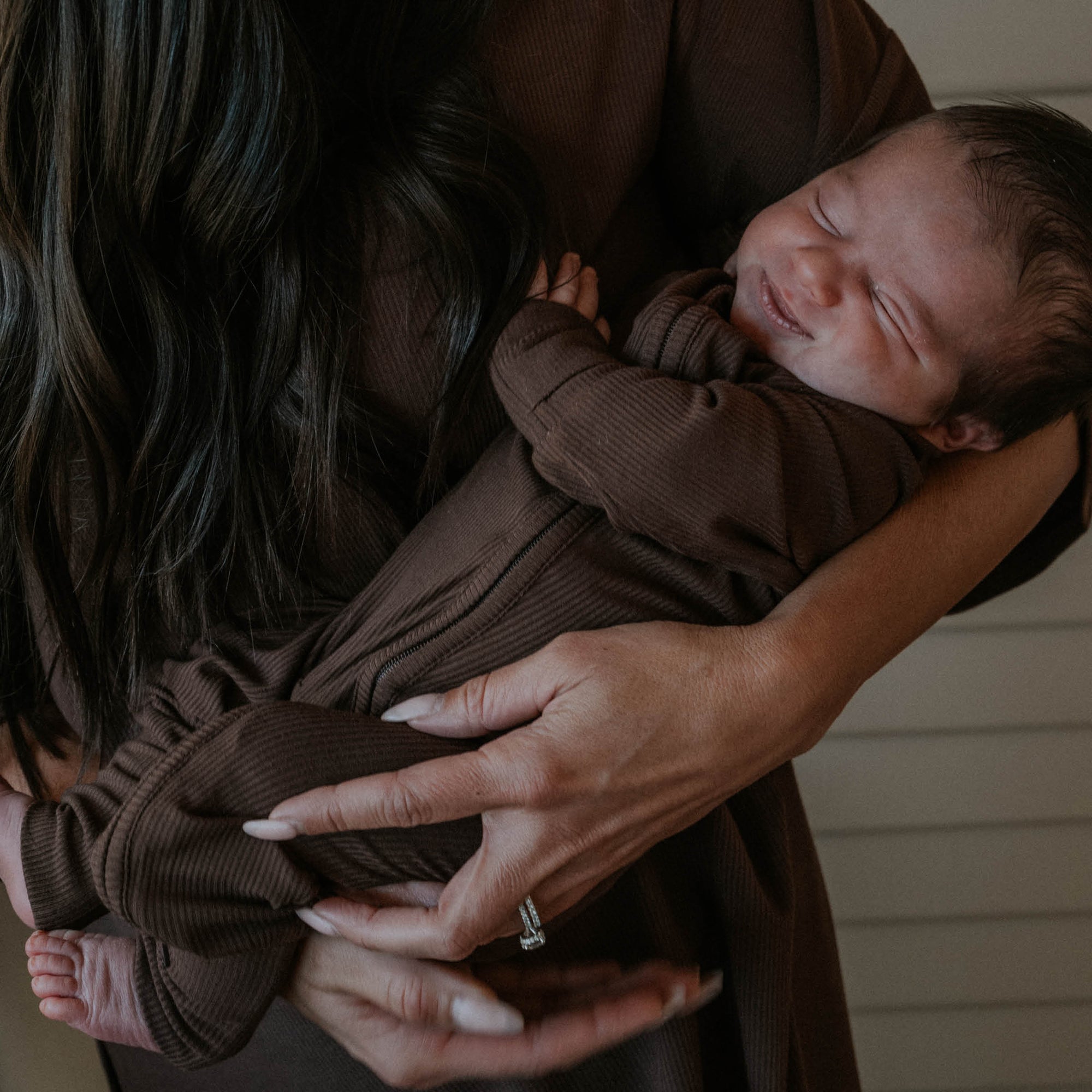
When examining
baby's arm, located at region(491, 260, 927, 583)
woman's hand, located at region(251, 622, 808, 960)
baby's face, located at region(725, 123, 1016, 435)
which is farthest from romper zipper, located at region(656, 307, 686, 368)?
woman's hand, located at region(251, 622, 808, 960)

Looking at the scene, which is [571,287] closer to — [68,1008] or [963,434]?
[963,434]

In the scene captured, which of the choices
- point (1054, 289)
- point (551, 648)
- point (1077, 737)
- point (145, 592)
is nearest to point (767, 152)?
point (1054, 289)

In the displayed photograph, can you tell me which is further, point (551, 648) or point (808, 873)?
point (808, 873)

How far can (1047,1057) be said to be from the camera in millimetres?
1810

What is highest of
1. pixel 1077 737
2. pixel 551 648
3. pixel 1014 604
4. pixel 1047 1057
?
pixel 551 648

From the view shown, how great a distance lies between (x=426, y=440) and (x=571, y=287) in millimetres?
168

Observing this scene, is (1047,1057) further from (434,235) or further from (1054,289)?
(434,235)

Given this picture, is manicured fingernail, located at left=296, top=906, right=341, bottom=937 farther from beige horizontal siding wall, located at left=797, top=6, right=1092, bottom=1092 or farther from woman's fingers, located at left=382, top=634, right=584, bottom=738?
beige horizontal siding wall, located at left=797, top=6, right=1092, bottom=1092

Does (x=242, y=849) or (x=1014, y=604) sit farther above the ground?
(x=242, y=849)

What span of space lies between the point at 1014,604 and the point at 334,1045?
1.14 metres

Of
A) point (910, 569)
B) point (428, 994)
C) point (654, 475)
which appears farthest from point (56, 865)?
point (910, 569)

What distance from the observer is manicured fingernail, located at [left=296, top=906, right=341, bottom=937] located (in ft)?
2.30

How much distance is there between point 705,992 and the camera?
0.77 meters

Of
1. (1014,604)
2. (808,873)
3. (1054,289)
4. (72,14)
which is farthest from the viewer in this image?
(1014,604)
